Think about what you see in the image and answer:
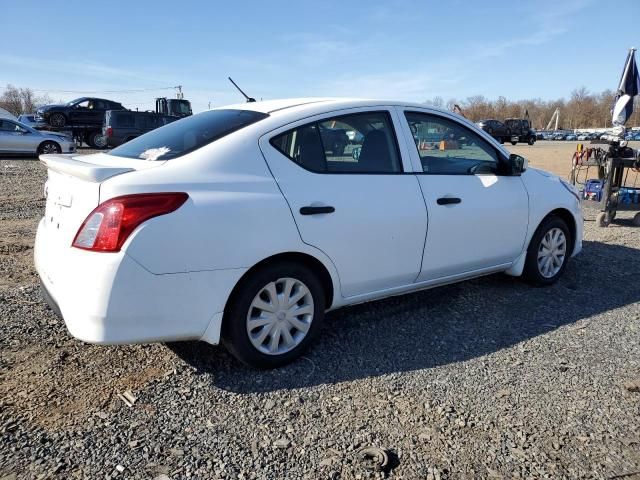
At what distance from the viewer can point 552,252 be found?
4.69 m

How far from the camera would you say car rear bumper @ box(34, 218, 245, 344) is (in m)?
2.51

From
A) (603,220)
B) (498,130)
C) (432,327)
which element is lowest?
(432,327)

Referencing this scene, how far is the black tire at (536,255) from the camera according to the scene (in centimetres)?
452

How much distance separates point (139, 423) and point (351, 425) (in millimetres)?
1096

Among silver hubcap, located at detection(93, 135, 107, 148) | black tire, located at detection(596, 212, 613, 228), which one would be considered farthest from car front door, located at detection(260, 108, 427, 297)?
silver hubcap, located at detection(93, 135, 107, 148)

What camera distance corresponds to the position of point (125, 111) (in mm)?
21031

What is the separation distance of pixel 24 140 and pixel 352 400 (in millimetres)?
18006

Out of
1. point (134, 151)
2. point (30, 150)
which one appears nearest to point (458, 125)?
point (134, 151)

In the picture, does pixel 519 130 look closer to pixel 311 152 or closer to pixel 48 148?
pixel 48 148

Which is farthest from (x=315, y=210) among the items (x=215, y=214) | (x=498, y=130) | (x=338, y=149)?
(x=498, y=130)

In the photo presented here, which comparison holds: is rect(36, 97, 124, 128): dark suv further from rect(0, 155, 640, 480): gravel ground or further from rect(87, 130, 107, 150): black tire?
rect(0, 155, 640, 480): gravel ground

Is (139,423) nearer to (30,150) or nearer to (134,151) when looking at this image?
(134,151)

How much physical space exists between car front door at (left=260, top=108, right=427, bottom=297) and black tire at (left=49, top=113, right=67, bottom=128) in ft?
76.8

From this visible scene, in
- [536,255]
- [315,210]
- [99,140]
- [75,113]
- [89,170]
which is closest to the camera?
[89,170]
